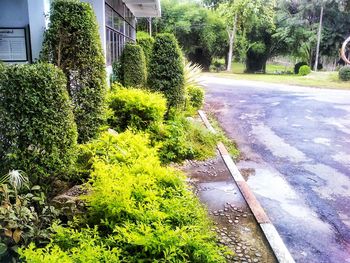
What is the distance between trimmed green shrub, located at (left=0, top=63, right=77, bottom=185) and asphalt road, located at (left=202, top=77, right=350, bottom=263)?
9.19ft

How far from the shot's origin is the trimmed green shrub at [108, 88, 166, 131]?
653cm

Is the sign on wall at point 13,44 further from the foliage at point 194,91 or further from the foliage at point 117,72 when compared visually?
the foliage at point 194,91

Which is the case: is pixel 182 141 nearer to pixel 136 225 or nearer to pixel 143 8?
pixel 136 225

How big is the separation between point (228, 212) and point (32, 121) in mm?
2649

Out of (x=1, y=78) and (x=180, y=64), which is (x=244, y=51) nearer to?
(x=180, y=64)

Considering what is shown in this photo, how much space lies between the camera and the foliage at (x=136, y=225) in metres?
2.61

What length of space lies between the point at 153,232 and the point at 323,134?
7144mm

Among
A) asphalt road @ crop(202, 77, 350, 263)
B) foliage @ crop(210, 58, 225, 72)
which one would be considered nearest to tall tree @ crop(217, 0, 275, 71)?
foliage @ crop(210, 58, 225, 72)

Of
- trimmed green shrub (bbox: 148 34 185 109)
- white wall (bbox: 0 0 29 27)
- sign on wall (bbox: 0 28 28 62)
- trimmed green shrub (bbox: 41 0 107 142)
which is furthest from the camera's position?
trimmed green shrub (bbox: 148 34 185 109)

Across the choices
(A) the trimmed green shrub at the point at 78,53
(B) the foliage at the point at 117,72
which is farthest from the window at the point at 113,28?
(A) the trimmed green shrub at the point at 78,53

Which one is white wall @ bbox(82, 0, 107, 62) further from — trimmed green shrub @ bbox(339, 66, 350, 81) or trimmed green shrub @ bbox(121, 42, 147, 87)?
trimmed green shrub @ bbox(339, 66, 350, 81)

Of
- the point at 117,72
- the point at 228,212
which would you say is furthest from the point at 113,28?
the point at 228,212

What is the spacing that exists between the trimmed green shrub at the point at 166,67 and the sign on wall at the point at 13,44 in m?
2.88

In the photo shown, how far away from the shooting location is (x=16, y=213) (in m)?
2.73
